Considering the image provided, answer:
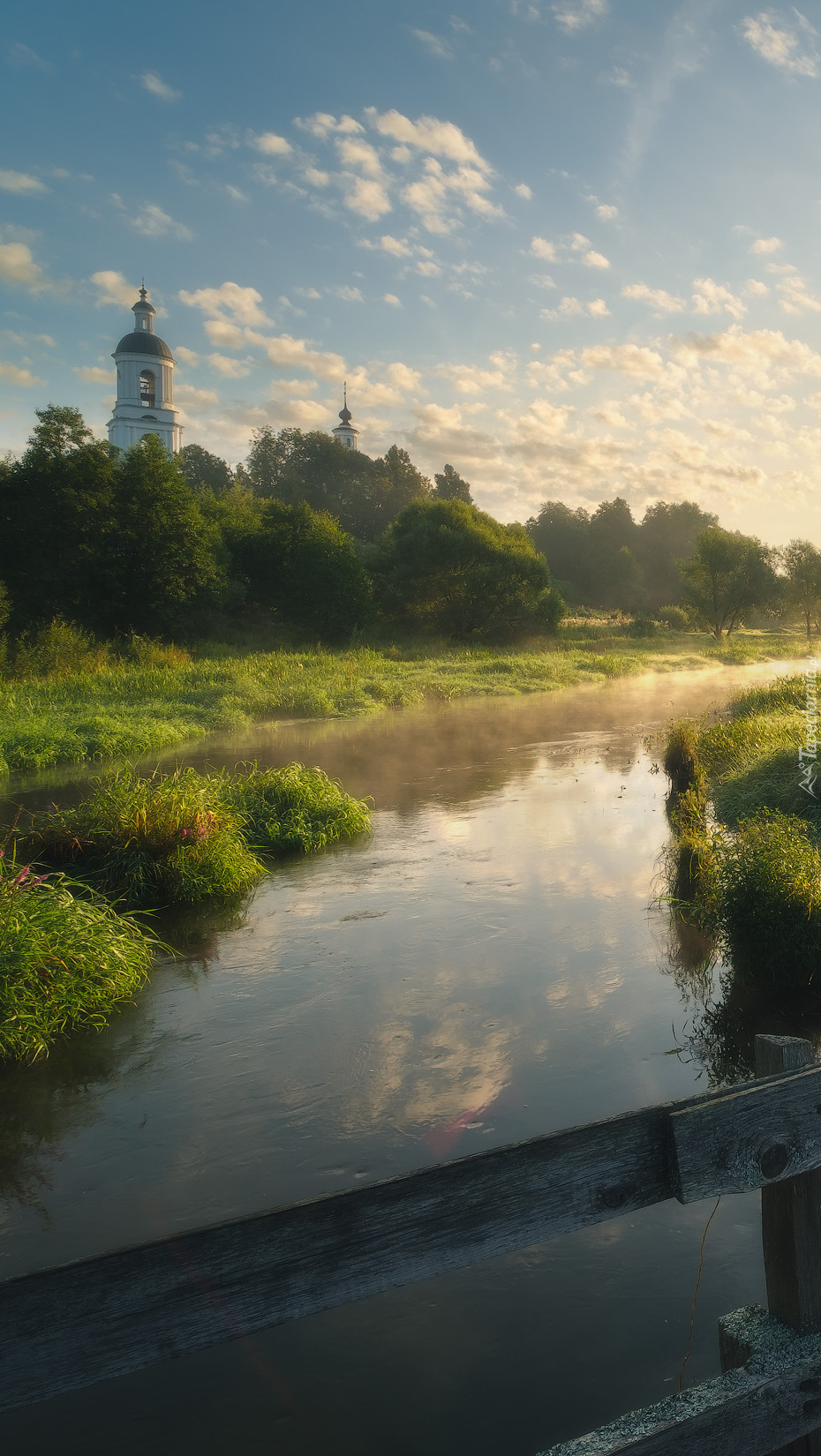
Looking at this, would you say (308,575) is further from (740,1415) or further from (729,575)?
(740,1415)

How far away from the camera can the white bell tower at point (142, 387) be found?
64938mm

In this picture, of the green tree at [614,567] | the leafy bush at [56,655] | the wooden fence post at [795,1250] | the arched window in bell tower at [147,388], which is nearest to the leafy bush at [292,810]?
the wooden fence post at [795,1250]

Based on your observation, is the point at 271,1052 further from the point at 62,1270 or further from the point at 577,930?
the point at 62,1270

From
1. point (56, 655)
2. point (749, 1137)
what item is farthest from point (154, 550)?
point (749, 1137)

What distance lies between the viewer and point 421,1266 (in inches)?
77.7

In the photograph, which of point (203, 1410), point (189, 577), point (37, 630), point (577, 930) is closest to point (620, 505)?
point (189, 577)

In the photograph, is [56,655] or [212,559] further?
[212,559]

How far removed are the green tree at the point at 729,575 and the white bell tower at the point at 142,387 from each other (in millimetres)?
36480

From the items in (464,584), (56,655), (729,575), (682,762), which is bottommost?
(682,762)

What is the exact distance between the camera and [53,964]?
6.96 meters

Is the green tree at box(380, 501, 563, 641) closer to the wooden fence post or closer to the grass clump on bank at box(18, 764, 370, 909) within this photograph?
the grass clump on bank at box(18, 764, 370, 909)

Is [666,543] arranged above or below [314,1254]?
above

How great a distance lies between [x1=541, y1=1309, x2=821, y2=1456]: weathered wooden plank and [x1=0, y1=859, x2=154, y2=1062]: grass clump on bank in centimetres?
533

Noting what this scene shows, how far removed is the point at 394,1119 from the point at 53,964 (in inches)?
112
